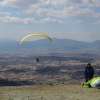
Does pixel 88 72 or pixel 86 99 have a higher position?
pixel 88 72

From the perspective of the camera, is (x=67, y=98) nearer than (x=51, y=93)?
Yes

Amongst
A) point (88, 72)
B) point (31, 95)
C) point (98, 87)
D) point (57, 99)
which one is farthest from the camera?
point (88, 72)

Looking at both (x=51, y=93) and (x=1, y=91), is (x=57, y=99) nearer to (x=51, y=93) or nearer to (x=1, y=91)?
(x=51, y=93)

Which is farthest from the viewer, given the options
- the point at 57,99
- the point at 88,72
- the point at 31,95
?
the point at 88,72

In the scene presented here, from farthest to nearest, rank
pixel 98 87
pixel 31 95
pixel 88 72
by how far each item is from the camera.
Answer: pixel 88 72 < pixel 98 87 < pixel 31 95

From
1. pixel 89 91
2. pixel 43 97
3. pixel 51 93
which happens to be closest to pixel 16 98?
pixel 43 97

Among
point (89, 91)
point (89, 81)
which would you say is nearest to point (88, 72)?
point (89, 81)

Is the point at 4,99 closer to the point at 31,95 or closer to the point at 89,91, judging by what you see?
the point at 31,95

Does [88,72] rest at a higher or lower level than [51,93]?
higher

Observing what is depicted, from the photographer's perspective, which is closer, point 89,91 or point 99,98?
point 99,98

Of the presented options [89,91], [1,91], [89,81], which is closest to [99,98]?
[89,91]
